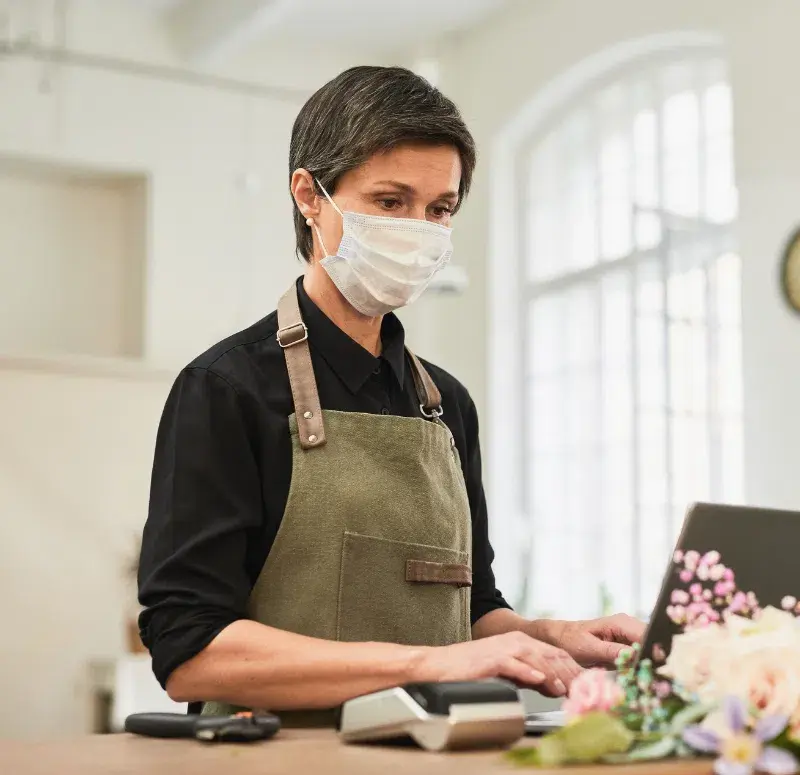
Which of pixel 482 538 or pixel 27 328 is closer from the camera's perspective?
pixel 482 538

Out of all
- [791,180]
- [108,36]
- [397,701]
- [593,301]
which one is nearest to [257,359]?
[397,701]

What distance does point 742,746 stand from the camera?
3.20 feet

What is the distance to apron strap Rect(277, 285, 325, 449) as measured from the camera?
1.59 meters

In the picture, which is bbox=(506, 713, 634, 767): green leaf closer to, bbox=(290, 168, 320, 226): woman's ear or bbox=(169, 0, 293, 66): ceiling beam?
bbox=(290, 168, 320, 226): woman's ear

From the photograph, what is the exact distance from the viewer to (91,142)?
581 cm

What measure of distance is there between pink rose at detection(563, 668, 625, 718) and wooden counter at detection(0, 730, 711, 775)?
3.0 inches

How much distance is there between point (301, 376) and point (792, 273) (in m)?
3.12

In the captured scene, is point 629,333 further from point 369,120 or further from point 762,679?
point 762,679

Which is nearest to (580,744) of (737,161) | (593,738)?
(593,738)

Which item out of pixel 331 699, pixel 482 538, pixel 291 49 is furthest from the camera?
pixel 291 49

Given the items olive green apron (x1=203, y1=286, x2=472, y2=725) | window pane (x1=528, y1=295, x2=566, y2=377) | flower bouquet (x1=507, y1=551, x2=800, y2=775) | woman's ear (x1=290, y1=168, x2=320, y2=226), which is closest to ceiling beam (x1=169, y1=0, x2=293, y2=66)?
Result: window pane (x1=528, y1=295, x2=566, y2=377)

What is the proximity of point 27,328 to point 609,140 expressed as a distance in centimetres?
280

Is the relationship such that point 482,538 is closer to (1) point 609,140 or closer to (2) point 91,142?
(1) point 609,140

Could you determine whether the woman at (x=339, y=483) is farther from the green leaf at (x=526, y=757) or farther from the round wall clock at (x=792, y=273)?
the round wall clock at (x=792, y=273)
